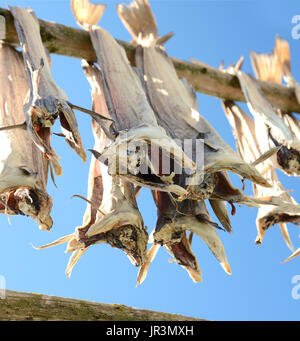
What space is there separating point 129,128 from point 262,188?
91 cm

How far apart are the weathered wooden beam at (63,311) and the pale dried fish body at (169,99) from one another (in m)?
0.58

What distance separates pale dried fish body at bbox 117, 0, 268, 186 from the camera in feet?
6.54

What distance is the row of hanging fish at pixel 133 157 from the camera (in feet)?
5.88

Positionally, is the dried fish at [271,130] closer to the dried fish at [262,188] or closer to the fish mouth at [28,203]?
the dried fish at [262,188]

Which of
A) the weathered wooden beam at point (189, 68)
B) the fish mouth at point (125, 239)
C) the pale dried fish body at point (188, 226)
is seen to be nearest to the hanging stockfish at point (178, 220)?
the pale dried fish body at point (188, 226)

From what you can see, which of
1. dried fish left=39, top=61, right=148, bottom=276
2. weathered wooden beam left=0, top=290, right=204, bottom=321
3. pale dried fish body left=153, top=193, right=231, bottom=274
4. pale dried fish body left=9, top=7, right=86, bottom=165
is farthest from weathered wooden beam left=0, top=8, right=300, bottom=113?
weathered wooden beam left=0, top=290, right=204, bottom=321

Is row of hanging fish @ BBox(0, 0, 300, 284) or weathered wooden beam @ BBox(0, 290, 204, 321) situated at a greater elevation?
row of hanging fish @ BBox(0, 0, 300, 284)

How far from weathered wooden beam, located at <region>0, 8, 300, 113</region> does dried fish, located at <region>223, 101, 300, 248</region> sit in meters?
0.10

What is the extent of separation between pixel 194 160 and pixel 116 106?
364 mm

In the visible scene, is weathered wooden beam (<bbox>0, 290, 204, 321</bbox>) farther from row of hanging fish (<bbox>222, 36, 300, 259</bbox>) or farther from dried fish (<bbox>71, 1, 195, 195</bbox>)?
row of hanging fish (<bbox>222, 36, 300, 259</bbox>)

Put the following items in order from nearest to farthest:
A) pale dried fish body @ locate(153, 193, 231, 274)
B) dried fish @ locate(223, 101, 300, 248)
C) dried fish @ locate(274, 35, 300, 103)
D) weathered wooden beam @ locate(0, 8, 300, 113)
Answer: pale dried fish body @ locate(153, 193, 231, 274) < dried fish @ locate(223, 101, 300, 248) < weathered wooden beam @ locate(0, 8, 300, 113) < dried fish @ locate(274, 35, 300, 103)

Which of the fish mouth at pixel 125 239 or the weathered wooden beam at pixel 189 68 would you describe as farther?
the weathered wooden beam at pixel 189 68
